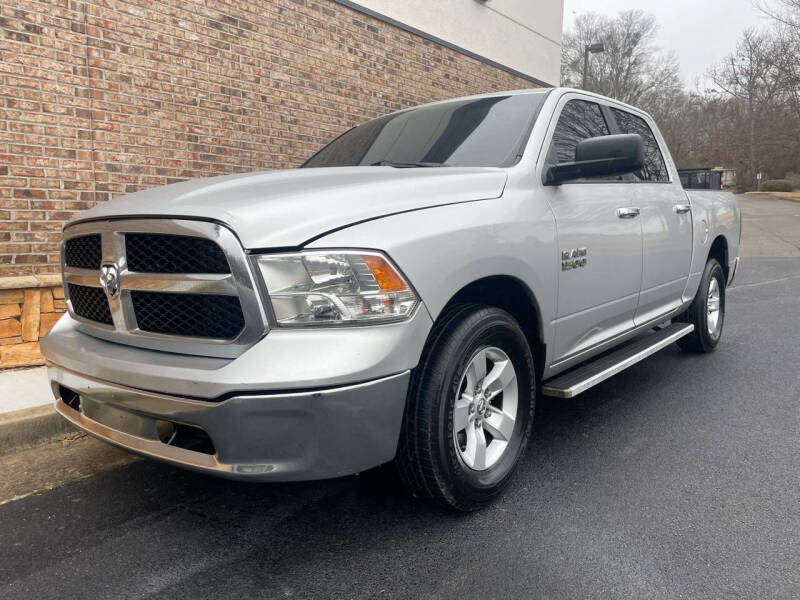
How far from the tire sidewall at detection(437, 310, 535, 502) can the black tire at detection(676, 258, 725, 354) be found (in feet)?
9.18

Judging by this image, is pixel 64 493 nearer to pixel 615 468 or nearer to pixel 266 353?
pixel 266 353

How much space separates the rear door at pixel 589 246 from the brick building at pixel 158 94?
363cm

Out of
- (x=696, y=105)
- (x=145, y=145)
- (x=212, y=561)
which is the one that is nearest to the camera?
Answer: (x=212, y=561)

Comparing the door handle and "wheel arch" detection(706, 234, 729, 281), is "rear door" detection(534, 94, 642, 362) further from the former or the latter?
"wheel arch" detection(706, 234, 729, 281)

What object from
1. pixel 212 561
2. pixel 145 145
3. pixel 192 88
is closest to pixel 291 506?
pixel 212 561

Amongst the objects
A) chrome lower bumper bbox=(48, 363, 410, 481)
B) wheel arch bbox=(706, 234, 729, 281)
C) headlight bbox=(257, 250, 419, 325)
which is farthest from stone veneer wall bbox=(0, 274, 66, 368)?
wheel arch bbox=(706, 234, 729, 281)

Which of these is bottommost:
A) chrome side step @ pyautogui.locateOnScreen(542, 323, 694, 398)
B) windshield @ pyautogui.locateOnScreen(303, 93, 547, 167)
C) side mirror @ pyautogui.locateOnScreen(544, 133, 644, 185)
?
chrome side step @ pyautogui.locateOnScreen(542, 323, 694, 398)

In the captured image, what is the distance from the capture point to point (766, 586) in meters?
2.12

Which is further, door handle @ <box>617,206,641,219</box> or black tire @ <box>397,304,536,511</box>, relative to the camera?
door handle @ <box>617,206,641,219</box>


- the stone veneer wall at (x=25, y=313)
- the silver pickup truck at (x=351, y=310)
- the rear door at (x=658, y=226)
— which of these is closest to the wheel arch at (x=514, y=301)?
the silver pickup truck at (x=351, y=310)

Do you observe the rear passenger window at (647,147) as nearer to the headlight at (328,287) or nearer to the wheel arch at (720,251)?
the wheel arch at (720,251)

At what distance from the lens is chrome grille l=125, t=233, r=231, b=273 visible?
83.4 inches

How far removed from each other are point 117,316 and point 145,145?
3.55 meters

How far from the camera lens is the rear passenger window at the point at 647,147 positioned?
4230 millimetres
